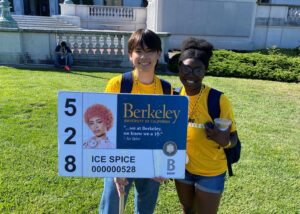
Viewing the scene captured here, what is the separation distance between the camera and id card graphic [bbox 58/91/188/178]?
1990 millimetres

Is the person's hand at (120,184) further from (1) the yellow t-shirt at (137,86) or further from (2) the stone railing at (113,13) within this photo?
(2) the stone railing at (113,13)

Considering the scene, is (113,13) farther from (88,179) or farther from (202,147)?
(202,147)

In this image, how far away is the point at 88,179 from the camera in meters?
4.07

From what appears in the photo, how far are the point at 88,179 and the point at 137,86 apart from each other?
2.15 m

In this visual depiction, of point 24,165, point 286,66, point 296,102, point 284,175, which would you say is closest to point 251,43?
point 286,66

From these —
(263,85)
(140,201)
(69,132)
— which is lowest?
(263,85)

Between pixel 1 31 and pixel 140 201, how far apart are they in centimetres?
1055

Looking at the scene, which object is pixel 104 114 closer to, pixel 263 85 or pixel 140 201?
pixel 140 201

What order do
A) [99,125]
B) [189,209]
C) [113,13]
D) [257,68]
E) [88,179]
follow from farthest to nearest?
[113,13]
[257,68]
[88,179]
[189,209]
[99,125]

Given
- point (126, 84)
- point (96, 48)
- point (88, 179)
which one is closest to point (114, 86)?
Result: point (126, 84)

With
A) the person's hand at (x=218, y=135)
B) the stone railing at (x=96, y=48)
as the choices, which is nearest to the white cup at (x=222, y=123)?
the person's hand at (x=218, y=135)

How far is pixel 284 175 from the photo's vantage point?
14.5ft

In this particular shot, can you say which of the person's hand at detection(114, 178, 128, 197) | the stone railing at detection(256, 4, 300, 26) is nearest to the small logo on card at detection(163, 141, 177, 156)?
the person's hand at detection(114, 178, 128, 197)

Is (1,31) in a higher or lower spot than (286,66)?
higher
